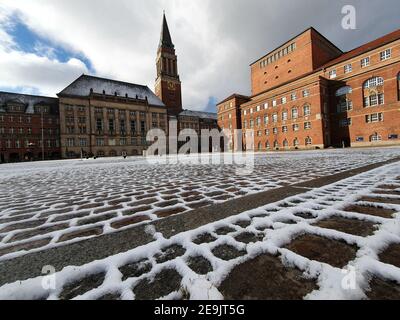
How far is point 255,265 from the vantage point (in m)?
1.34

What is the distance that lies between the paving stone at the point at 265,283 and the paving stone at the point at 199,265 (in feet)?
0.56

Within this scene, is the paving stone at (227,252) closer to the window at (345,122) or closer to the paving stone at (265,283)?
the paving stone at (265,283)

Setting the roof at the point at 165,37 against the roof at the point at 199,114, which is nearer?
the roof at the point at 165,37

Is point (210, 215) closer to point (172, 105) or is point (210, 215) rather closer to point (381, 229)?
point (381, 229)

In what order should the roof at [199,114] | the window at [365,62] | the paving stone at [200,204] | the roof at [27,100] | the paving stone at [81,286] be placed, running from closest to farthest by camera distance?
the paving stone at [81,286]
the paving stone at [200,204]
the window at [365,62]
the roof at [27,100]
the roof at [199,114]

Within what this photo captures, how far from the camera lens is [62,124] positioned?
43.7 meters

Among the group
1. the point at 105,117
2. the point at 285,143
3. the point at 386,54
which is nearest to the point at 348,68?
the point at 386,54

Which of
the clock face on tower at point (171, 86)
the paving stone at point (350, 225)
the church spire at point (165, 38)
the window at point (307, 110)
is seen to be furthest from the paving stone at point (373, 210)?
the church spire at point (165, 38)

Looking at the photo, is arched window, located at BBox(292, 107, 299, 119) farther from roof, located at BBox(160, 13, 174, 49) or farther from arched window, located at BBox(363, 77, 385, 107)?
roof, located at BBox(160, 13, 174, 49)

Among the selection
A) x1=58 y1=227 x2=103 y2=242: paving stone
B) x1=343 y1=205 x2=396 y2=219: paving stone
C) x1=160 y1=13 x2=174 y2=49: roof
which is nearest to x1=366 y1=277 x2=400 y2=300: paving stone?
x1=343 y1=205 x2=396 y2=219: paving stone

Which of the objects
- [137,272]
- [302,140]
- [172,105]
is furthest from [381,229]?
[172,105]

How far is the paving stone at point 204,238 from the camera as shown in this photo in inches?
68.6

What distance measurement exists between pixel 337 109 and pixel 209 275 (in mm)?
43306
